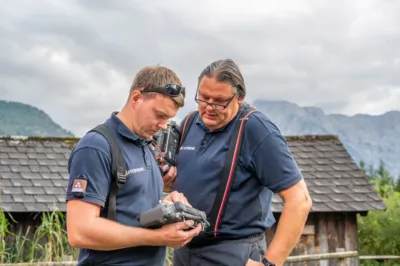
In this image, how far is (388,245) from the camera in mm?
14242

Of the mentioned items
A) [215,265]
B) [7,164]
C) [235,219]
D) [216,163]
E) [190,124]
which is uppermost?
[7,164]

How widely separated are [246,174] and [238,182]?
54 millimetres

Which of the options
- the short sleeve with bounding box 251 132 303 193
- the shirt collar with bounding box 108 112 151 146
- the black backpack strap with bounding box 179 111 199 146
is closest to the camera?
the shirt collar with bounding box 108 112 151 146

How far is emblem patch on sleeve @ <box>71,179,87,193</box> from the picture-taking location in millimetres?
2346

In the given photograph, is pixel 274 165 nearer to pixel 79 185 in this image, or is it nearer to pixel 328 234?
pixel 79 185

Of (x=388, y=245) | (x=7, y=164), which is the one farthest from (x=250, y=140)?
(x=388, y=245)

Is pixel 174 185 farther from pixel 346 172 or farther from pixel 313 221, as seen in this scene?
pixel 346 172

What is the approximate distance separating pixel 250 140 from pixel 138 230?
2.43 feet

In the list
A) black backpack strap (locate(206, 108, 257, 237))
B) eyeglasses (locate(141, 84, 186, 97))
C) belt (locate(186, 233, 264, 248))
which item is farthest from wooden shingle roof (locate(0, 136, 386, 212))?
eyeglasses (locate(141, 84, 186, 97))

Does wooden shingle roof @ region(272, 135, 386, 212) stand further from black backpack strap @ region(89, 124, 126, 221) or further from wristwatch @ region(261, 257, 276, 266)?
black backpack strap @ region(89, 124, 126, 221)

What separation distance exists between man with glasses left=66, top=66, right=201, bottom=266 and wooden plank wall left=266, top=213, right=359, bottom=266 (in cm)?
977

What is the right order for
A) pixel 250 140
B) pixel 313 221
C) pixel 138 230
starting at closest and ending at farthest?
1. pixel 138 230
2. pixel 250 140
3. pixel 313 221

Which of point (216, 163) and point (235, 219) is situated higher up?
point (216, 163)

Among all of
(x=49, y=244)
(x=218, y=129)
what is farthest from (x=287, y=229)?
(x=49, y=244)
